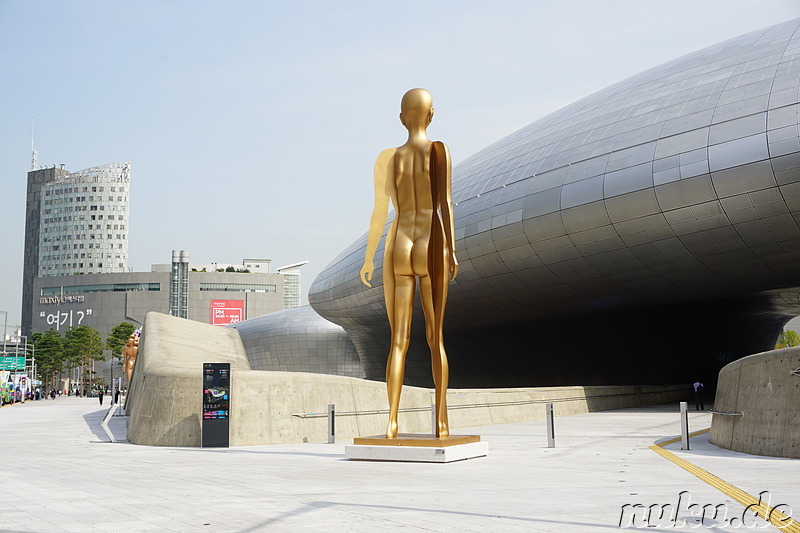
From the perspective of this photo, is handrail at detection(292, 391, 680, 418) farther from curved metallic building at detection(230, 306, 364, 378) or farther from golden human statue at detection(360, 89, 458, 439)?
curved metallic building at detection(230, 306, 364, 378)

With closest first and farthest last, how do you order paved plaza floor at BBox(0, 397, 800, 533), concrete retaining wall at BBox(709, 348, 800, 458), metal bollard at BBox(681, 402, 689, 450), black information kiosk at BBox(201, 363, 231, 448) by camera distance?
paved plaza floor at BBox(0, 397, 800, 533) < concrete retaining wall at BBox(709, 348, 800, 458) < metal bollard at BBox(681, 402, 689, 450) < black information kiosk at BBox(201, 363, 231, 448)

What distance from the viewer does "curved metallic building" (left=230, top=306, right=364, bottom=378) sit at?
68938mm

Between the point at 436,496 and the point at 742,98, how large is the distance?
23.2 metres

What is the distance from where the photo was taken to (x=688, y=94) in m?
29.1

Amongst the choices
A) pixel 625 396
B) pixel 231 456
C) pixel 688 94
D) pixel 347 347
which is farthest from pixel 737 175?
pixel 347 347

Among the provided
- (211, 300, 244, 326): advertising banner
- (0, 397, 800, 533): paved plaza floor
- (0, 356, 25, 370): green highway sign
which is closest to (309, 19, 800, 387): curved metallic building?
(0, 397, 800, 533): paved plaza floor

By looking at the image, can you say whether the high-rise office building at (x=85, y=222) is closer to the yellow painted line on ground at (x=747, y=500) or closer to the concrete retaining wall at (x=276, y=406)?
the concrete retaining wall at (x=276, y=406)

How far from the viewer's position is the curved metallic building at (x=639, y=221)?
1005 inches

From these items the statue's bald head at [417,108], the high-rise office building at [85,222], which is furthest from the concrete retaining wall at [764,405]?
the high-rise office building at [85,222]

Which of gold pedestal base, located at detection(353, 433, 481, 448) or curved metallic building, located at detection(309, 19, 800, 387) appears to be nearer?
gold pedestal base, located at detection(353, 433, 481, 448)

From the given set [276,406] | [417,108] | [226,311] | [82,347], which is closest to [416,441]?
[276,406]

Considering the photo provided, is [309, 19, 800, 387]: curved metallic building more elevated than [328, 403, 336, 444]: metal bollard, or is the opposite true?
[309, 19, 800, 387]: curved metallic building
